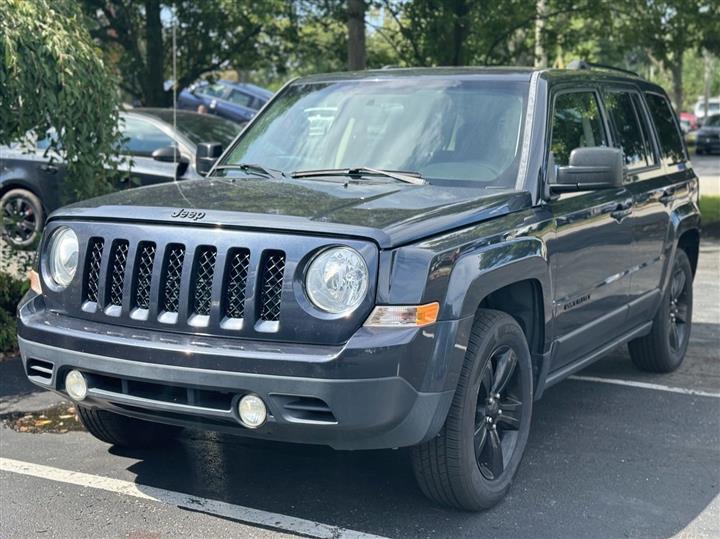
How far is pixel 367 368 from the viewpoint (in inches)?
138

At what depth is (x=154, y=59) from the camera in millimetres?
15148

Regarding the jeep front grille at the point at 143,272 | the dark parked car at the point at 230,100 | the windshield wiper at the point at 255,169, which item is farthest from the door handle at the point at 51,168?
the dark parked car at the point at 230,100

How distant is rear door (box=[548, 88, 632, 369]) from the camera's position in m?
4.72

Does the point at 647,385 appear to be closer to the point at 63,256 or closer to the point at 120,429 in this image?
the point at 120,429

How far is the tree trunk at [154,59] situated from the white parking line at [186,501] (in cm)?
1108

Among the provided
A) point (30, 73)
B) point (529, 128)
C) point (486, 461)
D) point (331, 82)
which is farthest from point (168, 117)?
point (486, 461)

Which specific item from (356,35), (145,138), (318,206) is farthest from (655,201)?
(356,35)

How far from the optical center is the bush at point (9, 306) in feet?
21.9

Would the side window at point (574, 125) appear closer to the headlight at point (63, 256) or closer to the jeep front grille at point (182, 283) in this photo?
the jeep front grille at point (182, 283)

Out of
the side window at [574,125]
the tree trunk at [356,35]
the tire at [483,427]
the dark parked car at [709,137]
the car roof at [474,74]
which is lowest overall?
the dark parked car at [709,137]

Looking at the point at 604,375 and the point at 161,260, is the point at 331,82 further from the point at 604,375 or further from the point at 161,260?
the point at 604,375

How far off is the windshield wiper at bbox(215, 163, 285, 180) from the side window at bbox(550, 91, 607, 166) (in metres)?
1.32

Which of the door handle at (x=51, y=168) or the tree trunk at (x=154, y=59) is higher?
the tree trunk at (x=154, y=59)

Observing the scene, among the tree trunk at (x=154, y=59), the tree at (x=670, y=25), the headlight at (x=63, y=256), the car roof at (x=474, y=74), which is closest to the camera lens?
the headlight at (x=63, y=256)
